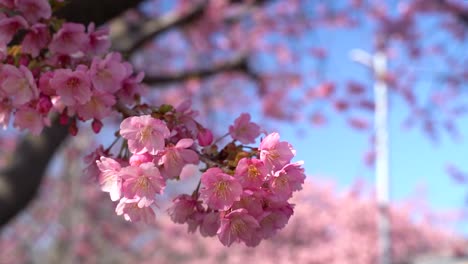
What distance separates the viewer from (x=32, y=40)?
1.42m

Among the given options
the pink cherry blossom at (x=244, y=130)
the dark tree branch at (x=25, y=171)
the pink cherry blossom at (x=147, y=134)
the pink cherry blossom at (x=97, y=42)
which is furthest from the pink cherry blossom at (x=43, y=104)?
the dark tree branch at (x=25, y=171)

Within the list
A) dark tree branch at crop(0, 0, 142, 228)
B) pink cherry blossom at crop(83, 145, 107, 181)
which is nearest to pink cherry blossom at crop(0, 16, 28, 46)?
pink cherry blossom at crop(83, 145, 107, 181)

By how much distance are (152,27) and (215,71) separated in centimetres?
101

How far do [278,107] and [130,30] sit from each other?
4245 millimetres

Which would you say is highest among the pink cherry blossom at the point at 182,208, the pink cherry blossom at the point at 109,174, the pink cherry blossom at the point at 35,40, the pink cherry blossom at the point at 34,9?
the pink cherry blossom at the point at 34,9

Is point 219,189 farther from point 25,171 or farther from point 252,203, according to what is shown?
point 25,171

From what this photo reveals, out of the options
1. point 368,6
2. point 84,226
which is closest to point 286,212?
point 368,6

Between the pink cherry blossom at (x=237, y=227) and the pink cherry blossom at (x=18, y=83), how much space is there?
58 centimetres

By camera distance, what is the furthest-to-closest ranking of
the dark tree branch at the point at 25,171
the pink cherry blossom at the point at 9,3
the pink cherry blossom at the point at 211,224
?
1. the dark tree branch at the point at 25,171
2. the pink cherry blossom at the point at 9,3
3. the pink cherry blossom at the point at 211,224

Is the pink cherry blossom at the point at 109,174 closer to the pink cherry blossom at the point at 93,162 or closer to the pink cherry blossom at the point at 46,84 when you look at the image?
the pink cherry blossom at the point at 93,162

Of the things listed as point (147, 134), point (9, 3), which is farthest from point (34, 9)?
point (147, 134)

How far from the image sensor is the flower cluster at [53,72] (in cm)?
130

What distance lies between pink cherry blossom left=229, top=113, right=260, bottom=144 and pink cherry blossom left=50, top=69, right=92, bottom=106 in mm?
366

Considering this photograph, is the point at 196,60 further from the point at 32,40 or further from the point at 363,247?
the point at 363,247
